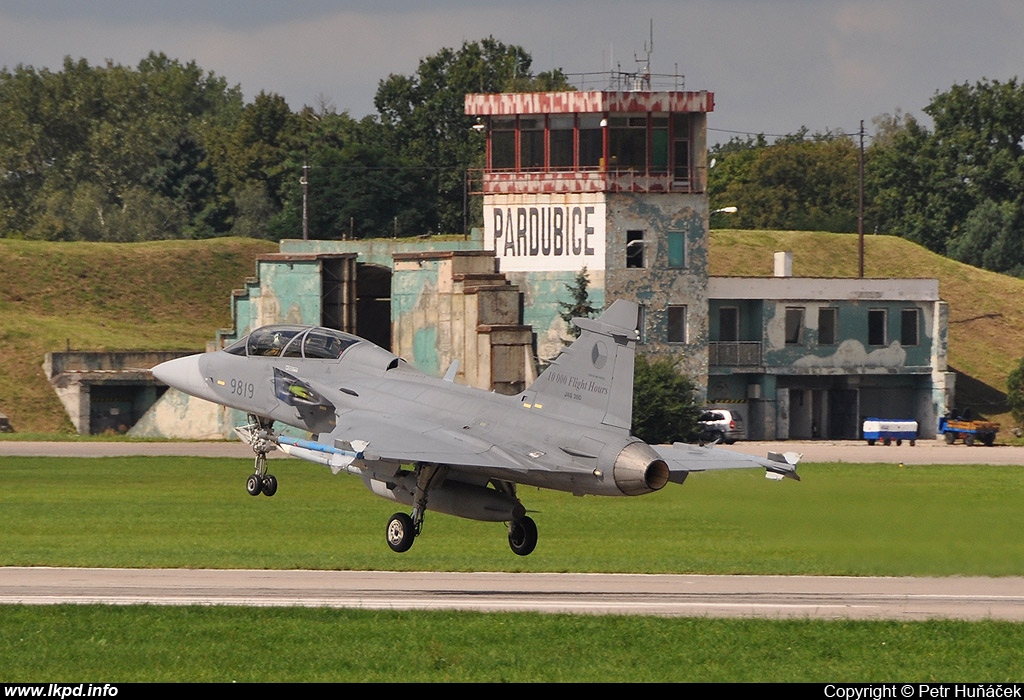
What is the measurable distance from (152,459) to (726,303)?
3034cm

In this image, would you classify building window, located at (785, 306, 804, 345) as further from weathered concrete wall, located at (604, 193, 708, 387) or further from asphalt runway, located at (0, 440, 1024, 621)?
asphalt runway, located at (0, 440, 1024, 621)

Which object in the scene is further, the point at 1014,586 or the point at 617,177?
the point at 617,177

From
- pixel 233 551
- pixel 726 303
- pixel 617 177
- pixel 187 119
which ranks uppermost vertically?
pixel 187 119

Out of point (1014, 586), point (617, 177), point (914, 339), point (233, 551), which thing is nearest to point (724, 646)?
point (1014, 586)

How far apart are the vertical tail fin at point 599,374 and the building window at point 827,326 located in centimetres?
5124

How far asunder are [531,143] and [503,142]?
4.90ft

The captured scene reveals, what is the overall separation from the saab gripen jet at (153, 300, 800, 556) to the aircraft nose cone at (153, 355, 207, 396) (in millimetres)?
1091

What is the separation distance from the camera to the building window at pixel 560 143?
70938mm

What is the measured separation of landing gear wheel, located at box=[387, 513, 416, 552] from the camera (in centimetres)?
2997

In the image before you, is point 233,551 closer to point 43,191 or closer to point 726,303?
point 726,303

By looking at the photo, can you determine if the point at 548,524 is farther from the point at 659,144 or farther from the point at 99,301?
the point at 99,301

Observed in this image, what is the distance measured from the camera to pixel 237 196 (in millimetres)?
134500

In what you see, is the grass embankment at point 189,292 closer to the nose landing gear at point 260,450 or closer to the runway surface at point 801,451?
the runway surface at point 801,451

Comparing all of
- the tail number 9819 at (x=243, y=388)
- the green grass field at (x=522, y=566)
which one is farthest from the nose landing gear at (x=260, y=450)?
the green grass field at (x=522, y=566)
